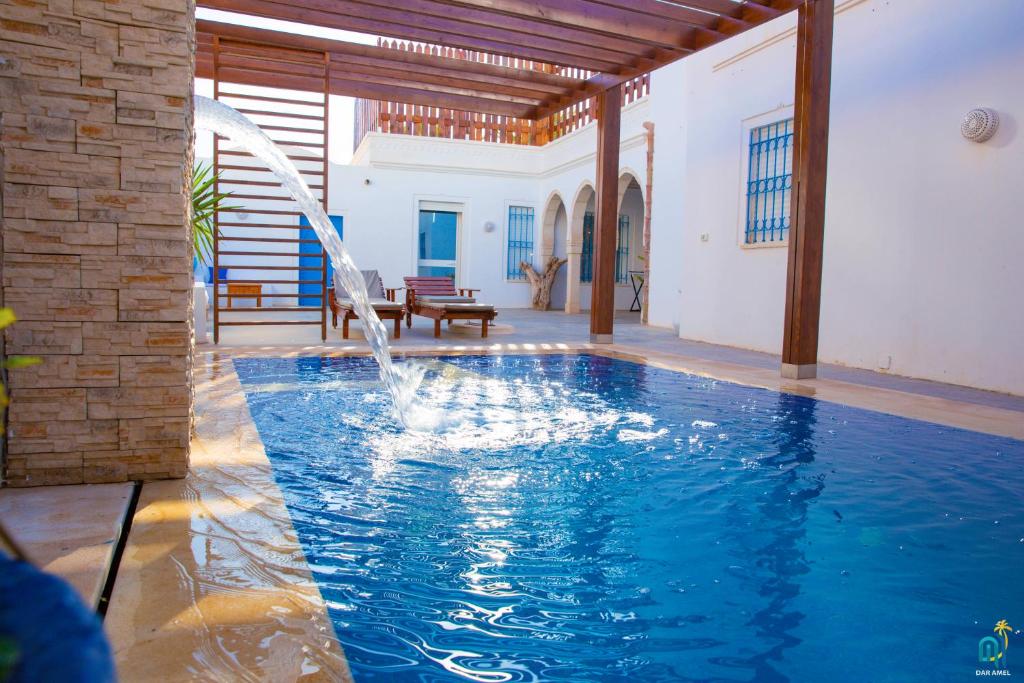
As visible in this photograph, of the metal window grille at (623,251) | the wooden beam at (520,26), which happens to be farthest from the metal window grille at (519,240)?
the wooden beam at (520,26)

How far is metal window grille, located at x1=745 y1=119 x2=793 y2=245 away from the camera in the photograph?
843 cm

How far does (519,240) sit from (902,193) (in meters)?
11.4

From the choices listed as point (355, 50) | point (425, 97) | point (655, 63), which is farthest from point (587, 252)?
point (355, 50)

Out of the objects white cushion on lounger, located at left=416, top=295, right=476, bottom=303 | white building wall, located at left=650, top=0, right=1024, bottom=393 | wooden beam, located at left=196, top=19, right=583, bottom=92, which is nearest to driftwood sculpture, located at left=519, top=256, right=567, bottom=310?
white cushion on lounger, located at left=416, top=295, right=476, bottom=303

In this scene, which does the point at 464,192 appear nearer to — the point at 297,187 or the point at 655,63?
the point at 655,63

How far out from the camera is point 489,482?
312 cm

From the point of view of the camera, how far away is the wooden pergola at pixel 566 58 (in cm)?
627

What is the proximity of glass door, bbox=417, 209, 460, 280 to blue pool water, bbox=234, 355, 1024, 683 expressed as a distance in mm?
12610

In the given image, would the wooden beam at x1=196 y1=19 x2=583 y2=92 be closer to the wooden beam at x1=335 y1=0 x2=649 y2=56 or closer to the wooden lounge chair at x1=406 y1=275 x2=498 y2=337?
Answer: the wooden beam at x1=335 y1=0 x2=649 y2=56

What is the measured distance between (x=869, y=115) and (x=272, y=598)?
723 cm

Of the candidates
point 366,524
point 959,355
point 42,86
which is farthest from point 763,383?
point 42,86

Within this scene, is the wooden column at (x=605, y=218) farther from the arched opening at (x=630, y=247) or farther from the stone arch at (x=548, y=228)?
the stone arch at (x=548, y=228)

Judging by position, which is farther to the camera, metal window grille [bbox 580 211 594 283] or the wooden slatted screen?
metal window grille [bbox 580 211 594 283]

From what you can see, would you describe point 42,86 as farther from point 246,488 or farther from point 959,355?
point 959,355
